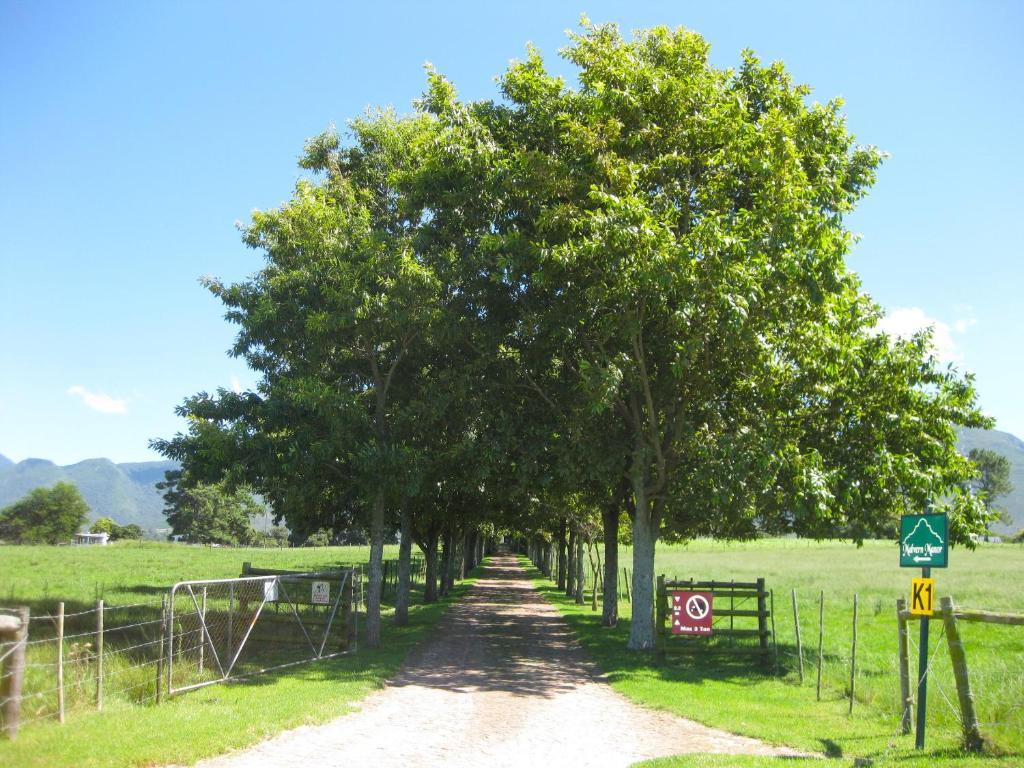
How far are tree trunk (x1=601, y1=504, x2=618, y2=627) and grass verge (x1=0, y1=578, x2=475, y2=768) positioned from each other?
10.8m

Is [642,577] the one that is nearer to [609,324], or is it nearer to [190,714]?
[609,324]

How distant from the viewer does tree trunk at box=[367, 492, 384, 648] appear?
787 inches

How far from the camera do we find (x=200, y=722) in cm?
1048

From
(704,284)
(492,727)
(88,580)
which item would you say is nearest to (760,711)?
(492,727)

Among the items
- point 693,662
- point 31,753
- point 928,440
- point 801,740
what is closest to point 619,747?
→ point 801,740

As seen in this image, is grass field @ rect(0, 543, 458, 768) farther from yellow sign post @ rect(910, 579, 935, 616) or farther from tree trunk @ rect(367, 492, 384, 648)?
yellow sign post @ rect(910, 579, 935, 616)

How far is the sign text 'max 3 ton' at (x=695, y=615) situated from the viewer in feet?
55.9

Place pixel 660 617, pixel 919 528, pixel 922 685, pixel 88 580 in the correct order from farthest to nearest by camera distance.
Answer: pixel 88 580 → pixel 660 617 → pixel 919 528 → pixel 922 685

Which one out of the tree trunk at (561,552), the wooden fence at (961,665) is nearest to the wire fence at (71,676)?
the wooden fence at (961,665)

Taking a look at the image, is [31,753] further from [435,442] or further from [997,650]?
[997,650]

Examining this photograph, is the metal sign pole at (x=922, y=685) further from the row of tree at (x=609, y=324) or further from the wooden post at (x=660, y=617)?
the wooden post at (x=660, y=617)

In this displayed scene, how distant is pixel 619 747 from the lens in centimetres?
1072

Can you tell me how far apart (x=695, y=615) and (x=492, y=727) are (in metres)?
6.80

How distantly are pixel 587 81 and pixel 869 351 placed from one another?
8958 mm
